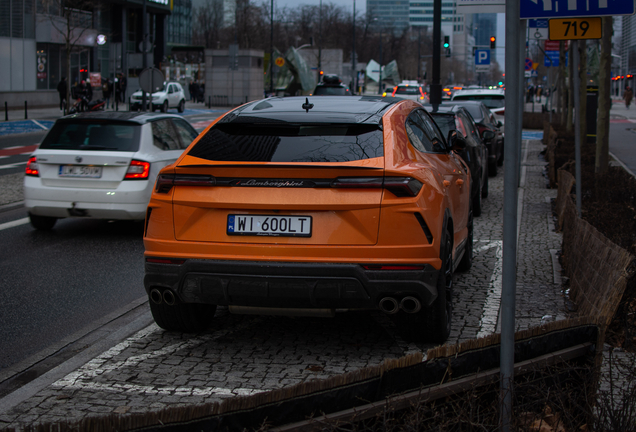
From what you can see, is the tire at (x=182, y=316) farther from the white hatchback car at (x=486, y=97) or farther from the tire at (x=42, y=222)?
the white hatchback car at (x=486, y=97)

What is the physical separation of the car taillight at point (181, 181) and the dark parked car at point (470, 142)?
643 centimetres

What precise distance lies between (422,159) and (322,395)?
2794mm

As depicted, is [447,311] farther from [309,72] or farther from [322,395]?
[309,72]

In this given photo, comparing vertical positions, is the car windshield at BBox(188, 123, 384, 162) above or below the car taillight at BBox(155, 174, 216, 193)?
above

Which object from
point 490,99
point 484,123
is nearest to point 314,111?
point 484,123

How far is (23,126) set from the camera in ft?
104

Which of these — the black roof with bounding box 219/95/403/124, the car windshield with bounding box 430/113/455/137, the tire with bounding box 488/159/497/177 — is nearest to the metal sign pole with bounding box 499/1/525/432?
the black roof with bounding box 219/95/403/124

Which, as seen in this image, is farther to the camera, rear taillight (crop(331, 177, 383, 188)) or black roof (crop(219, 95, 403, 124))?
black roof (crop(219, 95, 403, 124))

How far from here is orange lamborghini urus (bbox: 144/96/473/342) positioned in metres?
4.57

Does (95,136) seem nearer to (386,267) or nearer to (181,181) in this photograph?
(181,181)

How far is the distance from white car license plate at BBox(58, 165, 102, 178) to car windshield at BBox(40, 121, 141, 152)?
25 cm

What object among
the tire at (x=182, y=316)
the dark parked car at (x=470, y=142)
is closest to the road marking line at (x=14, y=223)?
the tire at (x=182, y=316)

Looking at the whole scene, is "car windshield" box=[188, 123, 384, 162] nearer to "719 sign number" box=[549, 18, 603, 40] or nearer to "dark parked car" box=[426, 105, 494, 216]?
"719 sign number" box=[549, 18, 603, 40]

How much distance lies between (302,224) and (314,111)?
0.99 meters
